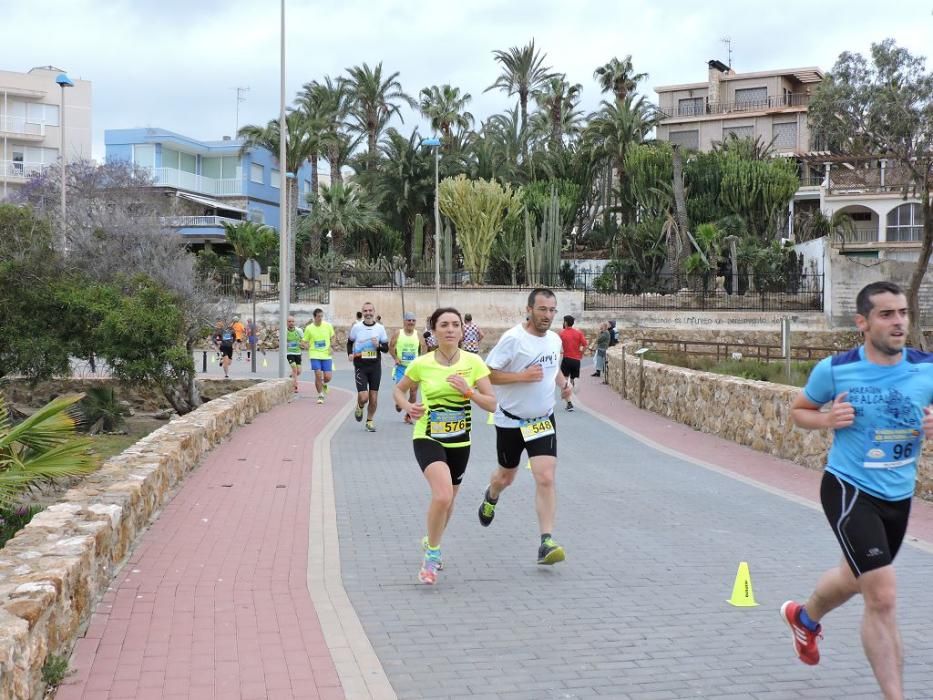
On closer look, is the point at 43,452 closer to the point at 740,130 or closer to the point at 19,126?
the point at 19,126

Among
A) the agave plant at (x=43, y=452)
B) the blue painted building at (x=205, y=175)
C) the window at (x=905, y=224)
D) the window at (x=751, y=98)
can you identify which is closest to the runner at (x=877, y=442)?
the agave plant at (x=43, y=452)

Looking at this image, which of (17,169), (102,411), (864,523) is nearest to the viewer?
(864,523)

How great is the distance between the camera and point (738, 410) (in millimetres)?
14164

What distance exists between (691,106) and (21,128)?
4524 cm

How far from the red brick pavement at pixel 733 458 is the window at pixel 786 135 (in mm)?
50189

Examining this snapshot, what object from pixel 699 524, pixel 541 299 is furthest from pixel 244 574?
pixel 699 524

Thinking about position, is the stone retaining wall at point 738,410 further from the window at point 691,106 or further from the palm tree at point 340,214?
the window at point 691,106

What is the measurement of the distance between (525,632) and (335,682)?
4.15ft

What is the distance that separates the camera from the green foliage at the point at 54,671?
15.1ft

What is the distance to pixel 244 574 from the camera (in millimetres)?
6824

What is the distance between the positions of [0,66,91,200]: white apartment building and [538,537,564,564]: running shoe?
201 ft

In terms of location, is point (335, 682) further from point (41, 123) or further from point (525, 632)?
point (41, 123)

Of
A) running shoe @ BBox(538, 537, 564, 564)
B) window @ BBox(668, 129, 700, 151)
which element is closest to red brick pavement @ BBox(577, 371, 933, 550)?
running shoe @ BBox(538, 537, 564, 564)

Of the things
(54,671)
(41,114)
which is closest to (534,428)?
(54,671)
